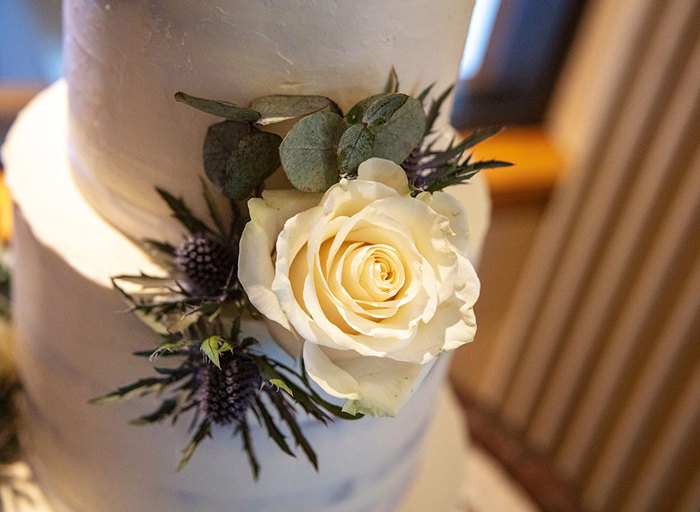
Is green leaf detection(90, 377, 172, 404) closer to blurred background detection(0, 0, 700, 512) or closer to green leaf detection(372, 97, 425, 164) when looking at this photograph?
green leaf detection(372, 97, 425, 164)

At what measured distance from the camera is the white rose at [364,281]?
50 cm

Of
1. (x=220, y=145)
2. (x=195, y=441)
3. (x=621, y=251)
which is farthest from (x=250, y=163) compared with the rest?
(x=621, y=251)

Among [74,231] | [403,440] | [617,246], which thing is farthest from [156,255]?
[617,246]

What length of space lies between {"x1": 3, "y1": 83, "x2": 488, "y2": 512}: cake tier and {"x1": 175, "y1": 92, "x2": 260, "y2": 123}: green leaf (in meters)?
0.17

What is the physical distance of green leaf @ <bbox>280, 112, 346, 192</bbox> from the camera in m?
0.52

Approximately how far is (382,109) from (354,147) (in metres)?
0.03

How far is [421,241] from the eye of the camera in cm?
52

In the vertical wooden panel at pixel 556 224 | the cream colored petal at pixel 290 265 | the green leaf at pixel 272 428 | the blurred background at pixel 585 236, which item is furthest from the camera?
the vertical wooden panel at pixel 556 224

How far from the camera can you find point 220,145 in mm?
561

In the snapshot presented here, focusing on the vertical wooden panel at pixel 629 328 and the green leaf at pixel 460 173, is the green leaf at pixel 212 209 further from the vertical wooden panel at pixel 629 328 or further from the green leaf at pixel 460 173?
the vertical wooden panel at pixel 629 328

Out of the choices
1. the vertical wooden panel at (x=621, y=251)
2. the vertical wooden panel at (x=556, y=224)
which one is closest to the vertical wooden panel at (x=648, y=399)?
the vertical wooden panel at (x=621, y=251)

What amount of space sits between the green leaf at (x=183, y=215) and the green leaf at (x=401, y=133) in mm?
153

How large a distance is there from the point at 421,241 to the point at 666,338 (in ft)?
3.83

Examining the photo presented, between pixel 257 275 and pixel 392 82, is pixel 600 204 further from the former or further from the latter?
pixel 257 275
